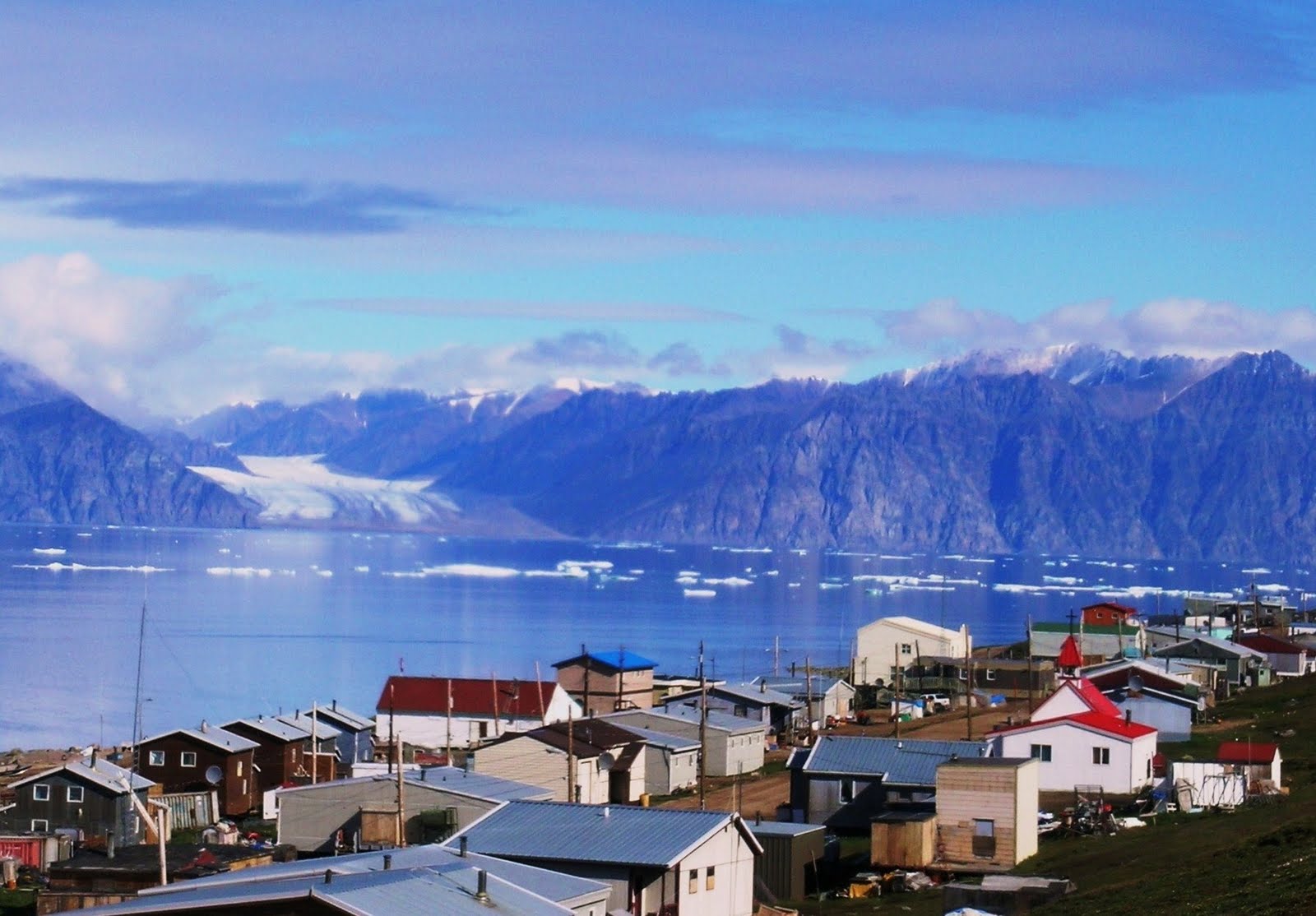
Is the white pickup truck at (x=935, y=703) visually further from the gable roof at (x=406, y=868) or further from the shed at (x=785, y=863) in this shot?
the gable roof at (x=406, y=868)

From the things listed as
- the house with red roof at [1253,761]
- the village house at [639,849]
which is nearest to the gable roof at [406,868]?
the village house at [639,849]

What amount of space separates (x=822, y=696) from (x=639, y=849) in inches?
1243

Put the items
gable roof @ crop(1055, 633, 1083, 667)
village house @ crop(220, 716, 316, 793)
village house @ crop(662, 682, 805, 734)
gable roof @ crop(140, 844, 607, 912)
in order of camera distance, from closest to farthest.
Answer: gable roof @ crop(140, 844, 607, 912), village house @ crop(220, 716, 316, 793), village house @ crop(662, 682, 805, 734), gable roof @ crop(1055, 633, 1083, 667)

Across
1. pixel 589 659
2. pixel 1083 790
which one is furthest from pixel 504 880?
pixel 589 659

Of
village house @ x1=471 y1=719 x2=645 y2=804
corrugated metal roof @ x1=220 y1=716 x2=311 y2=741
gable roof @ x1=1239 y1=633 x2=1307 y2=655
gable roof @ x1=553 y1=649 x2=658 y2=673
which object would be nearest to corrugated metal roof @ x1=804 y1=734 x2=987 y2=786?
village house @ x1=471 y1=719 x2=645 y2=804

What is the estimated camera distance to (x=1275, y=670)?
63.5 metres

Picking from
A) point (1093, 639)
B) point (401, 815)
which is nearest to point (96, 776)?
point (401, 815)

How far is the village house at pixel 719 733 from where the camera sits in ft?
140

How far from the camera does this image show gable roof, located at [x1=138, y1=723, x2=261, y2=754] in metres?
37.6

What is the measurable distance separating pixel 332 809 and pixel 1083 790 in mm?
13218

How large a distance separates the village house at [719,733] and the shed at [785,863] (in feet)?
49.6

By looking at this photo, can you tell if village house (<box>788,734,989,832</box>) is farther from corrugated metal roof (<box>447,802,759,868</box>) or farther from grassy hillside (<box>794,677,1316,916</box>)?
corrugated metal roof (<box>447,802,759,868</box>)

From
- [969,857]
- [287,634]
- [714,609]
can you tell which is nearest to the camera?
[969,857]

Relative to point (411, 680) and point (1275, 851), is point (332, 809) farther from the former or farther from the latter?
point (411, 680)
